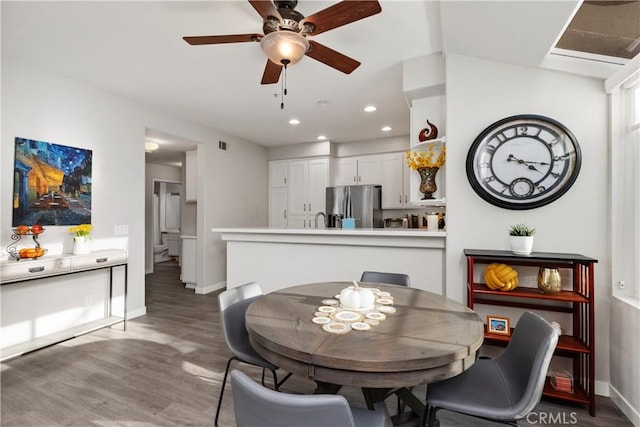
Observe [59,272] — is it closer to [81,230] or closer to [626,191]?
[81,230]

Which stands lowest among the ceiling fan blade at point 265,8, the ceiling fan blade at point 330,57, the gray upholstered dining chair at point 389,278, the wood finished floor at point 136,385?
the wood finished floor at point 136,385

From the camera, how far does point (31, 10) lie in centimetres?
216

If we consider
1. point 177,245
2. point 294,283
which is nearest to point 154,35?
point 294,283

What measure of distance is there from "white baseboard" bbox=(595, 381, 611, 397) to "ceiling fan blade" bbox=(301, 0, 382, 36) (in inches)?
112

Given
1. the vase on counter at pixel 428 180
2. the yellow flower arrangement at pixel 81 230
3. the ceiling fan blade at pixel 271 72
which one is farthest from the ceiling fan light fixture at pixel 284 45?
the yellow flower arrangement at pixel 81 230

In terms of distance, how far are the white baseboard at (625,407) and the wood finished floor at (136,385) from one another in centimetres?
4

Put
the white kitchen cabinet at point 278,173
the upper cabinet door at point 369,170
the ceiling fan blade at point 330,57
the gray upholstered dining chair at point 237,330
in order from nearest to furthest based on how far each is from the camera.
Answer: the gray upholstered dining chair at point 237,330
the ceiling fan blade at point 330,57
the upper cabinet door at point 369,170
the white kitchen cabinet at point 278,173

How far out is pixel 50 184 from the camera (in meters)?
3.02

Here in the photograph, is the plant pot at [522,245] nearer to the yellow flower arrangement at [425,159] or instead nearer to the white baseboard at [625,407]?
the yellow flower arrangement at [425,159]

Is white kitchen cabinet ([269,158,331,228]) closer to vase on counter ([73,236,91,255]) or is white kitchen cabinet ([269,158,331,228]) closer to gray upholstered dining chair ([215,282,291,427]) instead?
vase on counter ([73,236,91,255])

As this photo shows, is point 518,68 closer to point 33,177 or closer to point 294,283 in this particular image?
point 294,283

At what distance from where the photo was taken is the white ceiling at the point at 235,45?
206 centimetres

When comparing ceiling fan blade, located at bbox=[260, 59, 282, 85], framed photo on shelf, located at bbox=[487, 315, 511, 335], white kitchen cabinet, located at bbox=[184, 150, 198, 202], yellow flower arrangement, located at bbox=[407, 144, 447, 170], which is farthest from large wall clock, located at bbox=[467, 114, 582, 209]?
white kitchen cabinet, located at bbox=[184, 150, 198, 202]

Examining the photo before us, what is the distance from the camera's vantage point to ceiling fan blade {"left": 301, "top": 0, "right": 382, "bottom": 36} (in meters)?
1.61
